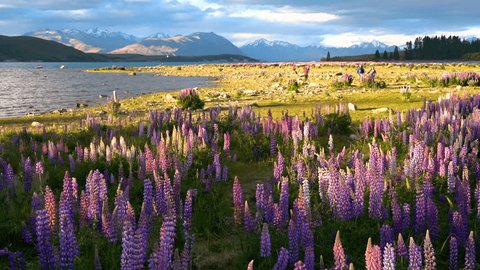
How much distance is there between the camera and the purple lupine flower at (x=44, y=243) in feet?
14.4

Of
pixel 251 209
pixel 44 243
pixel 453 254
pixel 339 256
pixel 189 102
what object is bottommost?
pixel 251 209

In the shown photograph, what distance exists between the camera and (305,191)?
5332 mm

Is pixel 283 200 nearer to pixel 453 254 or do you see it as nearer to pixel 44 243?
pixel 453 254

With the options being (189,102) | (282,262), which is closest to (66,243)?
(282,262)

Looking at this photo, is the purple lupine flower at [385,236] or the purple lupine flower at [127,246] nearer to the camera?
the purple lupine flower at [127,246]

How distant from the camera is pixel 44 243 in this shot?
4492 millimetres

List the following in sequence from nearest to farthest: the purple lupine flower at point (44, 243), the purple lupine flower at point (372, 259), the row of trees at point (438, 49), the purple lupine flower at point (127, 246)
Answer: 1. the purple lupine flower at point (372, 259)
2. the purple lupine flower at point (127, 246)
3. the purple lupine flower at point (44, 243)
4. the row of trees at point (438, 49)

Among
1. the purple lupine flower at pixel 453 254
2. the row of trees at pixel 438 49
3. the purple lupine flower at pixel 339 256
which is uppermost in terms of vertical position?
the row of trees at pixel 438 49

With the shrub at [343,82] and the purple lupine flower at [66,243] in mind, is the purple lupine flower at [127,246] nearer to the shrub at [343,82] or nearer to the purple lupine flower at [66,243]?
the purple lupine flower at [66,243]

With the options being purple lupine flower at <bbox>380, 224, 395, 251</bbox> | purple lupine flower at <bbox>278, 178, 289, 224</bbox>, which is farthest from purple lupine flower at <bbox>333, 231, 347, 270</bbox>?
purple lupine flower at <bbox>278, 178, 289, 224</bbox>

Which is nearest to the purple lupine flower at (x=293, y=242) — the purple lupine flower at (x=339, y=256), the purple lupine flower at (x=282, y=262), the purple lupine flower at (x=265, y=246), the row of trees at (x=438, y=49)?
the purple lupine flower at (x=265, y=246)

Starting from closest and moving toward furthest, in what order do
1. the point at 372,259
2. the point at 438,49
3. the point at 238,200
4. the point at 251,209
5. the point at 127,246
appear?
the point at 372,259 → the point at 127,246 → the point at 238,200 → the point at 251,209 → the point at 438,49

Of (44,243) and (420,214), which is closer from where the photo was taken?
(44,243)

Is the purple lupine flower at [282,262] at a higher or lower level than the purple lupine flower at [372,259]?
lower
